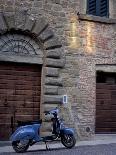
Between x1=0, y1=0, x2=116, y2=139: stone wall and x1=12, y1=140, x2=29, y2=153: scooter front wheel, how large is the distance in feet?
9.30

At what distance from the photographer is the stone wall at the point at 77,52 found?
14391 millimetres

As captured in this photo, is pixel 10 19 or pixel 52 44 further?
pixel 52 44

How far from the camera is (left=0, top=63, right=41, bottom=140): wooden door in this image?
545 inches

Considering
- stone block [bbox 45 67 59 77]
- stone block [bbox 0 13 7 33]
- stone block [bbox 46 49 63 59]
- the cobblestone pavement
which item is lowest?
the cobblestone pavement

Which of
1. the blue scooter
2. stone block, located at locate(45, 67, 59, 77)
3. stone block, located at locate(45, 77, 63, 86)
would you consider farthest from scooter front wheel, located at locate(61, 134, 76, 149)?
stone block, located at locate(45, 67, 59, 77)

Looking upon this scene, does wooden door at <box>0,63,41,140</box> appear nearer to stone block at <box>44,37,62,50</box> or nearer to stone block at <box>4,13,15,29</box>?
stone block at <box>44,37,62,50</box>

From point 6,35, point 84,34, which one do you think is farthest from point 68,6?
point 6,35

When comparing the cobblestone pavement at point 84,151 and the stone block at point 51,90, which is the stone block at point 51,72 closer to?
the stone block at point 51,90

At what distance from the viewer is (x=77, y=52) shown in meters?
14.8

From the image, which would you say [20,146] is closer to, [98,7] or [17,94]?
[17,94]

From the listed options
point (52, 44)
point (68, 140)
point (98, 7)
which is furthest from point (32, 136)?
point (98, 7)

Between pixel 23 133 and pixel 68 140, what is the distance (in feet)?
4.89

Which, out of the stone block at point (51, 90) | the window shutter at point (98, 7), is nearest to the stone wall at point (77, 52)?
the stone block at point (51, 90)

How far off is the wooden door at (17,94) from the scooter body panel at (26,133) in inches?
86.8
